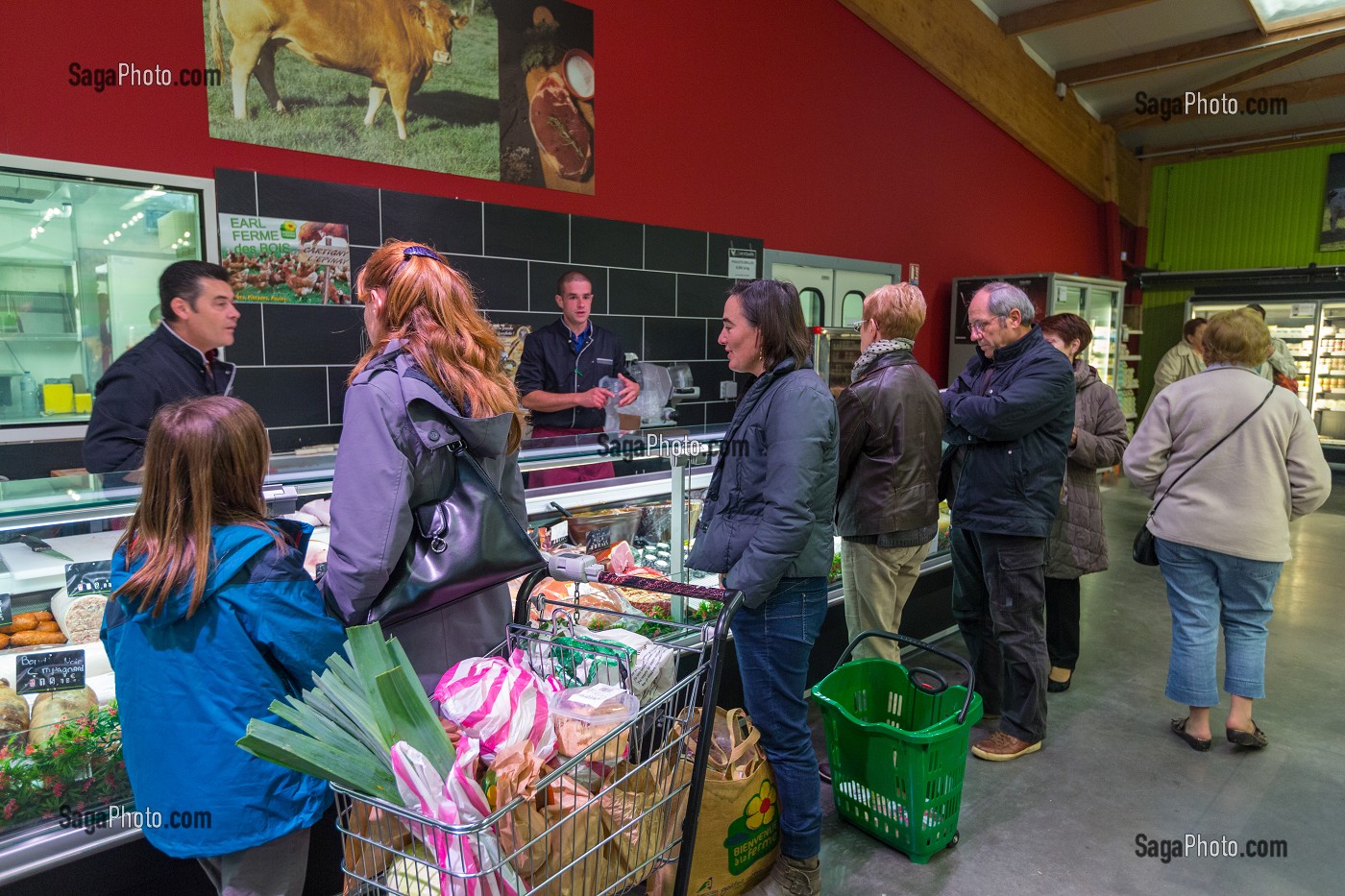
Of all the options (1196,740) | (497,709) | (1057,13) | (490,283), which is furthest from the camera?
(1057,13)

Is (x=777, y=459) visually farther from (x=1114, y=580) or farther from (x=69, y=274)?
(x=1114, y=580)

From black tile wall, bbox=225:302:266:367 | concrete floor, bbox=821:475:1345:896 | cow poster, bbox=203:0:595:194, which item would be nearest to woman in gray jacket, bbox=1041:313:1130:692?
concrete floor, bbox=821:475:1345:896

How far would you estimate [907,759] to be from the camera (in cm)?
242

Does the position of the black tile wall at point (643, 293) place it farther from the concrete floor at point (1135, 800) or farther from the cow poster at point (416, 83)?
the concrete floor at point (1135, 800)

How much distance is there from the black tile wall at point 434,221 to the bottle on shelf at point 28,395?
5.52 feet

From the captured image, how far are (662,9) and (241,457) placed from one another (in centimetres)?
519

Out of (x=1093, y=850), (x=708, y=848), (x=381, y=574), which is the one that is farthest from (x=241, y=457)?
(x=1093, y=850)

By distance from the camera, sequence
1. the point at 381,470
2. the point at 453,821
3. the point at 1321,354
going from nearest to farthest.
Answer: the point at 453,821, the point at 381,470, the point at 1321,354

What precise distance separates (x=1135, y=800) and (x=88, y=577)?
321 cm

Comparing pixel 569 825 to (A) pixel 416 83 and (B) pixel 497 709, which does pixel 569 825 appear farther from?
(A) pixel 416 83

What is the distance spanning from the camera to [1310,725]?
353 centimetres

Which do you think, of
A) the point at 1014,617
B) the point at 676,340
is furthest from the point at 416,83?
the point at 1014,617

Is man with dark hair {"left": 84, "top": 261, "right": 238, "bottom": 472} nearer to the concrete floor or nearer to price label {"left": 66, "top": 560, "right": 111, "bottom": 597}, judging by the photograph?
price label {"left": 66, "top": 560, "right": 111, "bottom": 597}

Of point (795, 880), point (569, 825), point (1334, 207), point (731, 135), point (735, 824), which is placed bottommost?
point (795, 880)
